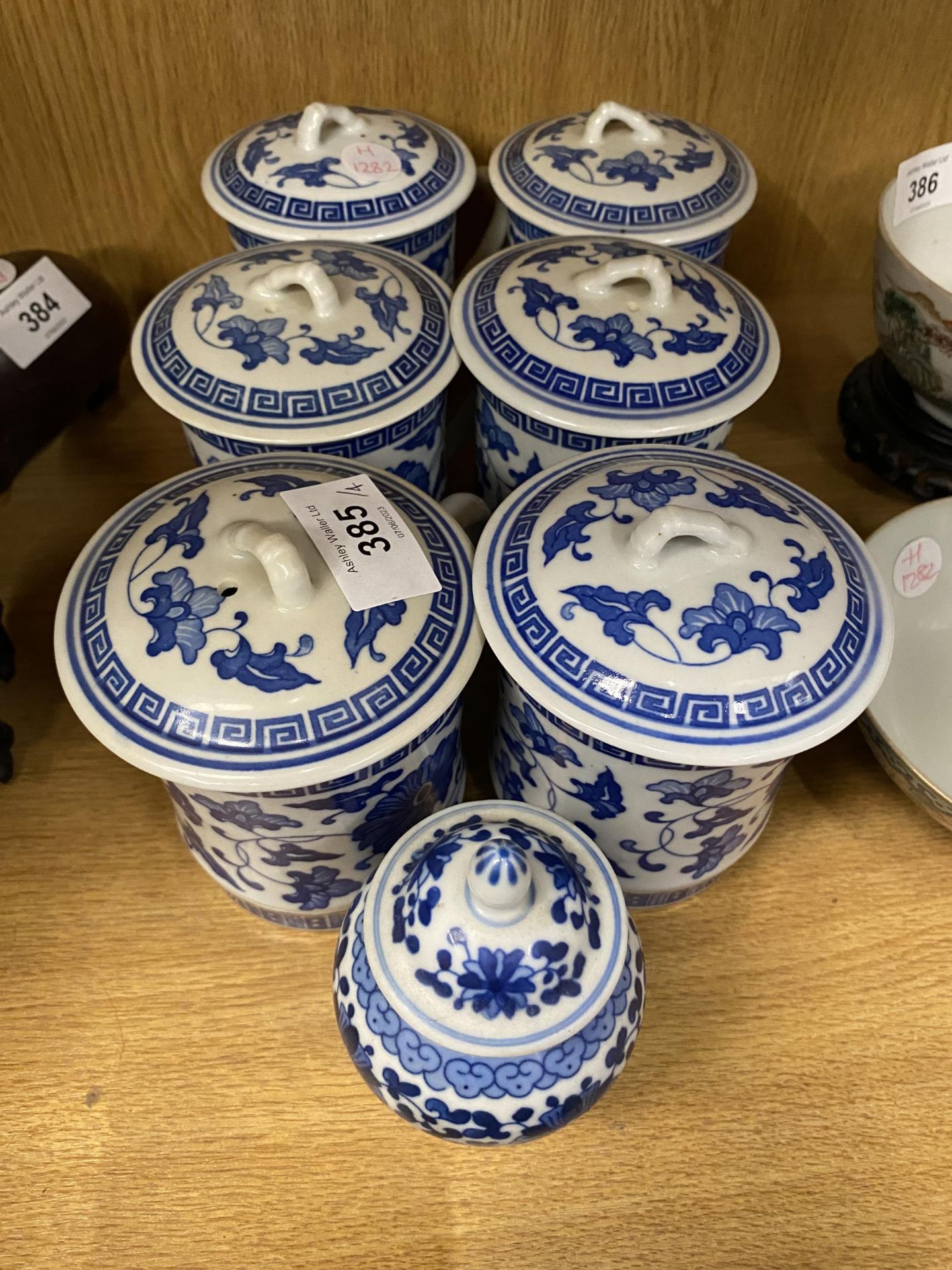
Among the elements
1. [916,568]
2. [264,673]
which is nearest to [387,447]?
[264,673]

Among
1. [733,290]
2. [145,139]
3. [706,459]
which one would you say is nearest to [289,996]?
[706,459]

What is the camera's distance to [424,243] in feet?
3.58

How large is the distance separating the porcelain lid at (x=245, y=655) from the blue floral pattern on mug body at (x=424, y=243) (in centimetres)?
43

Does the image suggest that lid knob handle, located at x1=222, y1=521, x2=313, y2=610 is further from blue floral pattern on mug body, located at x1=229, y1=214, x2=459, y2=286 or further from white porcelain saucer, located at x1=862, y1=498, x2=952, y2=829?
white porcelain saucer, located at x1=862, y1=498, x2=952, y2=829

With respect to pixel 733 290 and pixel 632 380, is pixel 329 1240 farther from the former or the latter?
pixel 733 290

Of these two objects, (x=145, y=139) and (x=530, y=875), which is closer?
(x=530, y=875)

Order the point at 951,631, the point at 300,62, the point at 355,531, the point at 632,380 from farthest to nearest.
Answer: the point at 300,62
the point at 951,631
the point at 632,380
the point at 355,531

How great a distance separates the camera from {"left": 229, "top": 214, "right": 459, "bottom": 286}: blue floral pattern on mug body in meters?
1.06

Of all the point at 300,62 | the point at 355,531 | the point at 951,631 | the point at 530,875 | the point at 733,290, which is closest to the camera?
the point at 530,875

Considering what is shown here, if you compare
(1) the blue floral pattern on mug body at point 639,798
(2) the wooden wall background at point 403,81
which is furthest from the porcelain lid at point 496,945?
(2) the wooden wall background at point 403,81

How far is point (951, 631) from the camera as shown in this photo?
42.6 inches

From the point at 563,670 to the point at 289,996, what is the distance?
39 centimetres

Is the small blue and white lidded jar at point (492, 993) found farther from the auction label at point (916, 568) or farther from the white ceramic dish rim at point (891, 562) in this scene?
the auction label at point (916, 568)

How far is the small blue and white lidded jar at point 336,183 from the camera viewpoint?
1.03 m
